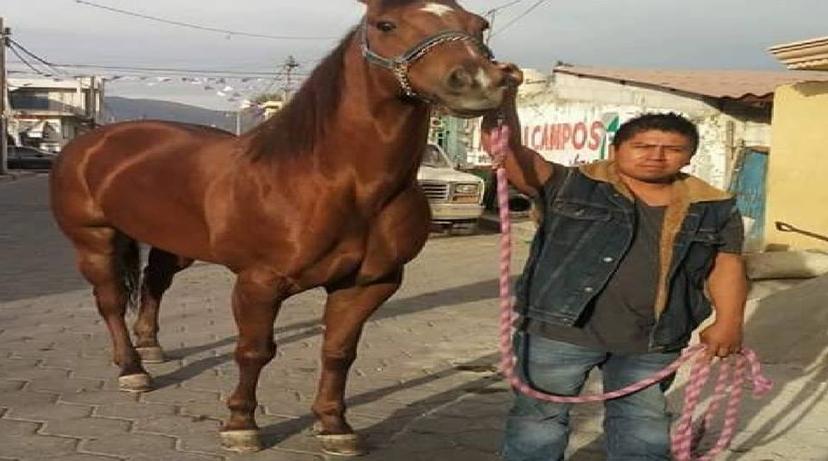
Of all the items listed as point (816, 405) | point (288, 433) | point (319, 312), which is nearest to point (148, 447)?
point (288, 433)

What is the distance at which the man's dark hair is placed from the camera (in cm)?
310

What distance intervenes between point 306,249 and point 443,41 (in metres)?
1.13

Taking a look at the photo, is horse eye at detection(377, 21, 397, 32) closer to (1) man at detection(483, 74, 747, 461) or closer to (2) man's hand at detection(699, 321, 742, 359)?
(1) man at detection(483, 74, 747, 461)

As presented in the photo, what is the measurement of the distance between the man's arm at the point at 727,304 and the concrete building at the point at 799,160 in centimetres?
709

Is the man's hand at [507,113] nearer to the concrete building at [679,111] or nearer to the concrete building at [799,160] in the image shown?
the concrete building at [799,160]

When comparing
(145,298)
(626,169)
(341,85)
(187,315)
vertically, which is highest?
(341,85)

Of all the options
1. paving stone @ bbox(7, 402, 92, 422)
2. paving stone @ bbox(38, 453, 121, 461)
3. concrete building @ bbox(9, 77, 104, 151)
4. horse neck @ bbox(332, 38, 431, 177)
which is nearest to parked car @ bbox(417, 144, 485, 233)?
paving stone @ bbox(7, 402, 92, 422)

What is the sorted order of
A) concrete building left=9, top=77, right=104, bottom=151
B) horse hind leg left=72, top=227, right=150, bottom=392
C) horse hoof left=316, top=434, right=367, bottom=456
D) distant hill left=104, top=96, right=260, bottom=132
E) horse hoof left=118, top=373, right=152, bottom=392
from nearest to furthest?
horse hoof left=316, top=434, right=367, bottom=456 < horse hoof left=118, top=373, right=152, bottom=392 < horse hind leg left=72, top=227, right=150, bottom=392 < concrete building left=9, top=77, right=104, bottom=151 < distant hill left=104, top=96, right=260, bottom=132

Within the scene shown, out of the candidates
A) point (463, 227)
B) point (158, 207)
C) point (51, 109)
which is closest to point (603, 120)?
point (463, 227)

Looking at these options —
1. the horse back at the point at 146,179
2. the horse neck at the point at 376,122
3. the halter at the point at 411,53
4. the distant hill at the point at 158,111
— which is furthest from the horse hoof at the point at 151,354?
the distant hill at the point at 158,111

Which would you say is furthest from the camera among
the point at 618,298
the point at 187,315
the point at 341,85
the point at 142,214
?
the point at 187,315

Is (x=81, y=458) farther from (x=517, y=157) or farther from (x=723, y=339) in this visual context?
(x=723, y=339)

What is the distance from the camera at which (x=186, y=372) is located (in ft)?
19.2

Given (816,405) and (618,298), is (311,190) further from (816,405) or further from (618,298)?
(816,405)
